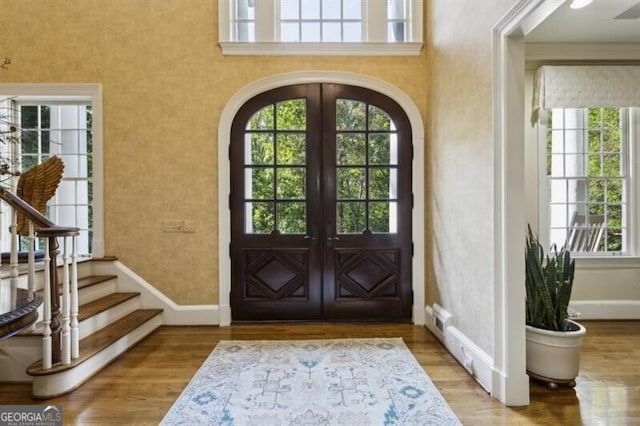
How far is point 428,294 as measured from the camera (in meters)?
3.86

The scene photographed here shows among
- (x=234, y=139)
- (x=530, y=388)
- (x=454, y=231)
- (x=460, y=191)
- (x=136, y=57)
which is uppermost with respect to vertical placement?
(x=136, y=57)

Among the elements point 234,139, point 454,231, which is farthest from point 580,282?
point 234,139

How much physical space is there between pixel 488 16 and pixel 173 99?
9.90ft

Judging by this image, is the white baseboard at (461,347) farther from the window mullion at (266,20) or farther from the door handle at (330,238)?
the window mullion at (266,20)

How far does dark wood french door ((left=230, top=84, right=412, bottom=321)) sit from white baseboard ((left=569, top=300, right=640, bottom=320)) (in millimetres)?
1852

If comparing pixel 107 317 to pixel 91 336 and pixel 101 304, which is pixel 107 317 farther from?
pixel 91 336

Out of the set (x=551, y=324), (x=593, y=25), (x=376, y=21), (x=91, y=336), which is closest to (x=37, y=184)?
(x=91, y=336)

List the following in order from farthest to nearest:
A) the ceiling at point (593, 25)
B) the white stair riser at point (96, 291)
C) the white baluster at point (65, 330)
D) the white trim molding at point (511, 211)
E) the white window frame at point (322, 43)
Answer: the white window frame at point (322, 43) → the white stair riser at point (96, 291) → the ceiling at point (593, 25) → the white baluster at point (65, 330) → the white trim molding at point (511, 211)

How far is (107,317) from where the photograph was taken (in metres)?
3.29

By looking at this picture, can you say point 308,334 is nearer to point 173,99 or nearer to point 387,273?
point 387,273

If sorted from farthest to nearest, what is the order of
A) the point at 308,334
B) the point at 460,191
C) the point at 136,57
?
1. the point at 136,57
2. the point at 308,334
3. the point at 460,191

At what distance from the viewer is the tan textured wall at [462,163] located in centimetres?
250

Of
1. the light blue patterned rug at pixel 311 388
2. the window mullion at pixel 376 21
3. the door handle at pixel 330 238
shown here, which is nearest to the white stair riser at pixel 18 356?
the light blue patterned rug at pixel 311 388

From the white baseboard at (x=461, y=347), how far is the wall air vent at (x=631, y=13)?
289 centimetres
